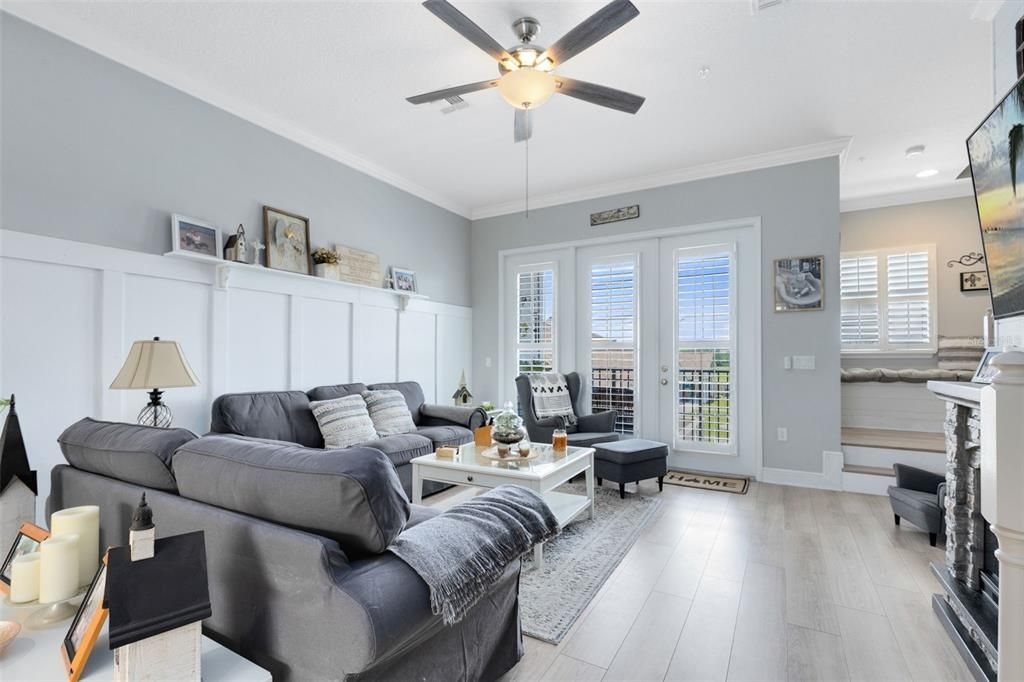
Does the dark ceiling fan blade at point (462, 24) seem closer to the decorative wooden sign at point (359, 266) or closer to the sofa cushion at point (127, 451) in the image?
the sofa cushion at point (127, 451)

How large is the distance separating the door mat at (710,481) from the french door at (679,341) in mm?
158

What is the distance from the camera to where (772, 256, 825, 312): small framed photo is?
4.07 metres

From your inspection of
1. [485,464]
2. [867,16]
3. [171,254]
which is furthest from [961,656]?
[171,254]

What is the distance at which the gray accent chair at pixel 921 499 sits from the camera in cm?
277

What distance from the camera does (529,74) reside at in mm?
2398

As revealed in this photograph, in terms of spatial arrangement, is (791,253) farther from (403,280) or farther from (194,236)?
(194,236)

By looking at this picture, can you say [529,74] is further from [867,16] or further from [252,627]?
[252,627]

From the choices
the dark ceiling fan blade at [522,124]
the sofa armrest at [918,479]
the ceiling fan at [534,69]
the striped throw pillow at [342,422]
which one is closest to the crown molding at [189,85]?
the ceiling fan at [534,69]

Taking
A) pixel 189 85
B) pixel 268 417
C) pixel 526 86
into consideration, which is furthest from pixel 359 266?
pixel 526 86

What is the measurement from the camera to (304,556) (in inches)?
42.1

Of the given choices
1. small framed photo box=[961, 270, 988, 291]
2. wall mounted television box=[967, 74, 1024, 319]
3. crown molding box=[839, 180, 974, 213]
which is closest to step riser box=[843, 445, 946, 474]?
small framed photo box=[961, 270, 988, 291]

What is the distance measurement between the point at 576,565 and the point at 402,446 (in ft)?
5.14

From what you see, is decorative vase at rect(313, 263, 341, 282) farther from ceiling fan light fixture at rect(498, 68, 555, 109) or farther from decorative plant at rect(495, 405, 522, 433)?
ceiling fan light fixture at rect(498, 68, 555, 109)

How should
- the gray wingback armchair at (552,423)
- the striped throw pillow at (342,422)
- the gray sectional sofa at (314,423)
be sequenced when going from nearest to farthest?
1. the gray sectional sofa at (314,423)
2. the striped throw pillow at (342,422)
3. the gray wingback armchair at (552,423)
